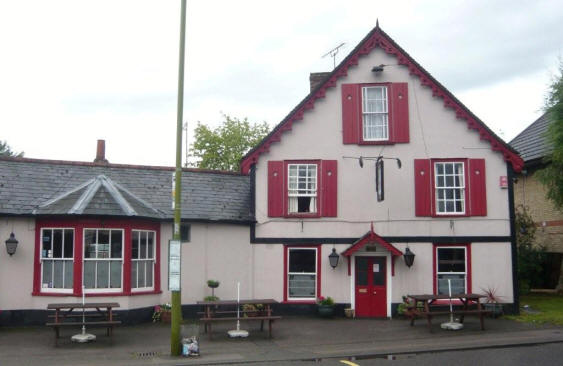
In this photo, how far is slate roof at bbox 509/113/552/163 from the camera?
26078 millimetres

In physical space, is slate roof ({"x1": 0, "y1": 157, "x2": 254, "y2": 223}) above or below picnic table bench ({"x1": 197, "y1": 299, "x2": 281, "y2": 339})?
above

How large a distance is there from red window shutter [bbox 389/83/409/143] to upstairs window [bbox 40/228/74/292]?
34.3 feet

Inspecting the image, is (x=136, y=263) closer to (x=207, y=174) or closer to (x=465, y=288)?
(x=207, y=174)

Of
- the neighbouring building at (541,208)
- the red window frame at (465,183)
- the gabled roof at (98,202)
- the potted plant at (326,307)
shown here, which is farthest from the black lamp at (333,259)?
the neighbouring building at (541,208)

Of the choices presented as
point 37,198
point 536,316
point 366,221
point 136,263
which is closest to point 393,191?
point 366,221

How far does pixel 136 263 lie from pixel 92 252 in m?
1.39

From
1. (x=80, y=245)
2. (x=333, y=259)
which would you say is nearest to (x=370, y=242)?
(x=333, y=259)

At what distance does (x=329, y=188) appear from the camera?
19625 mm

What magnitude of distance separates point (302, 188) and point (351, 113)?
2934 millimetres

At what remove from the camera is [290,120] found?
65.1ft

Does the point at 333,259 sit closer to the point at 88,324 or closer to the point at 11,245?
the point at 88,324

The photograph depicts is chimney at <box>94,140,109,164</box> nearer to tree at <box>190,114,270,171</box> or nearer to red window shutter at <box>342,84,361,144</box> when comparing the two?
red window shutter at <box>342,84,361,144</box>

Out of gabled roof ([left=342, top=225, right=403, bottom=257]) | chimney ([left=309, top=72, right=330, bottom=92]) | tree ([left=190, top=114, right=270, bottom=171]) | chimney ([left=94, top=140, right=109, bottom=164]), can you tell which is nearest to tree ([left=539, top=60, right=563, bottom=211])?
gabled roof ([left=342, top=225, right=403, bottom=257])

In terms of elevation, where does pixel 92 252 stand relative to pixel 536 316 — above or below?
above
